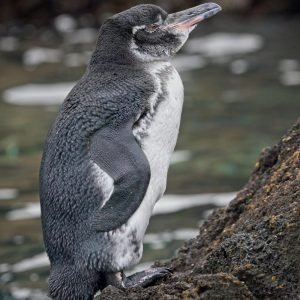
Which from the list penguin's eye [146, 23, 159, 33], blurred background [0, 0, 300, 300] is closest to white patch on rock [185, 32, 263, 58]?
blurred background [0, 0, 300, 300]

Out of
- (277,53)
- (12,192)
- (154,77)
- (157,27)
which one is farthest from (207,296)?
(277,53)

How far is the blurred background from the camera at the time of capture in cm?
820

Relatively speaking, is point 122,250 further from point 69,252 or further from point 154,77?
point 154,77

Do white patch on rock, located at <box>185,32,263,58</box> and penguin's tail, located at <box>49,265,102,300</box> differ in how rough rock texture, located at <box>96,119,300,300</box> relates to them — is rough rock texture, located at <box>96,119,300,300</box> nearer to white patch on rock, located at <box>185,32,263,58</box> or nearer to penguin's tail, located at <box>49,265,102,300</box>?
penguin's tail, located at <box>49,265,102,300</box>

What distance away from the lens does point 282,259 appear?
3.81m

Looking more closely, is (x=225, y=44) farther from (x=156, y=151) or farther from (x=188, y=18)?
(x=156, y=151)

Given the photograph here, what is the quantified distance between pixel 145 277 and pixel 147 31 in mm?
1180

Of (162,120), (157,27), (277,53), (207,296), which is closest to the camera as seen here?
(207,296)

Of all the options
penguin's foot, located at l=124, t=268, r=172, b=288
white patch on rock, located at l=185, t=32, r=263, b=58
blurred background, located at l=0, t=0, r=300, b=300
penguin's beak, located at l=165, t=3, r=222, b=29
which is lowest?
white patch on rock, located at l=185, t=32, r=263, b=58

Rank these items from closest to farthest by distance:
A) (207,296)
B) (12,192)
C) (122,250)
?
1. (207,296)
2. (122,250)
3. (12,192)

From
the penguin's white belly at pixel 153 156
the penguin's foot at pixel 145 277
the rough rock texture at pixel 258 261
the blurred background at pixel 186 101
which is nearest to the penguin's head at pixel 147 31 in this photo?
the penguin's white belly at pixel 153 156

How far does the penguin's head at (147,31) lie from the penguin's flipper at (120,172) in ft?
1.68

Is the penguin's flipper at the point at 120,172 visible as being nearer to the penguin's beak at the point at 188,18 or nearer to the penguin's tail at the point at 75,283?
the penguin's tail at the point at 75,283

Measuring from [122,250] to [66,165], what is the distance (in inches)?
16.8
